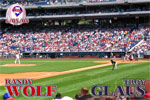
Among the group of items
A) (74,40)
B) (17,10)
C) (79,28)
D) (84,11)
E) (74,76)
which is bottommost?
(74,76)

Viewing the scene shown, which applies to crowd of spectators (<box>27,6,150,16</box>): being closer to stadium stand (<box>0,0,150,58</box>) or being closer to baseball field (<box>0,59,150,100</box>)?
stadium stand (<box>0,0,150,58</box>)

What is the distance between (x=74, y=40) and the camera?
54.7 meters

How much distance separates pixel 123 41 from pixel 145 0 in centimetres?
888

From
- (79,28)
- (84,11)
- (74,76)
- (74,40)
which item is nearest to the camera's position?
(74,76)

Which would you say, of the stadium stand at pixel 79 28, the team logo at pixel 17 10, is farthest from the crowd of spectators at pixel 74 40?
the team logo at pixel 17 10

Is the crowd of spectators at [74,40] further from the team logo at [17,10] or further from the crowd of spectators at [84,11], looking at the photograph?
the team logo at [17,10]

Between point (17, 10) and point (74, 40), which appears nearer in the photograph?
point (17, 10)

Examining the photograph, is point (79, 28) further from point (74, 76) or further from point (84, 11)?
point (74, 76)

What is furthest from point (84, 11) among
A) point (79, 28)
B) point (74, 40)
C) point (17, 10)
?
point (17, 10)

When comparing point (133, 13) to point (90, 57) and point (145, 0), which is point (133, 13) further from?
point (90, 57)

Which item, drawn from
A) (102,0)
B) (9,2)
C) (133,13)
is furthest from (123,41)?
(9,2)

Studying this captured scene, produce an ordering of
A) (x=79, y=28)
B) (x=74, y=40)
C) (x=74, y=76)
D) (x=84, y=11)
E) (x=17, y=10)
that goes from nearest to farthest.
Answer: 1. (x=74, y=76)
2. (x=17, y=10)
3. (x=74, y=40)
4. (x=79, y=28)
5. (x=84, y=11)

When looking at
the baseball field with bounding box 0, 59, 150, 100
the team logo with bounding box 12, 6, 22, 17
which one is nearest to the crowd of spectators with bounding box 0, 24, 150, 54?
the team logo with bounding box 12, 6, 22, 17

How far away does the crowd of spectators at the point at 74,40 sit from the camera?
50.9 metres
